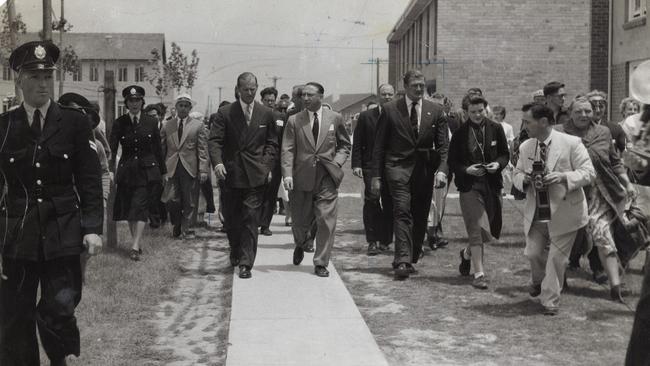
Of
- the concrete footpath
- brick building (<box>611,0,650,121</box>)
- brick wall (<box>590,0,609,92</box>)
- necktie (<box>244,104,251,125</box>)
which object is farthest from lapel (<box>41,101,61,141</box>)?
brick wall (<box>590,0,609,92</box>)

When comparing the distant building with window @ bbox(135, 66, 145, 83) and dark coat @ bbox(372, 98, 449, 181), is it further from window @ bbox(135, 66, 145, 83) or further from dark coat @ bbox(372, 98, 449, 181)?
dark coat @ bbox(372, 98, 449, 181)

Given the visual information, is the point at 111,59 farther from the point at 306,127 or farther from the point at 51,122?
the point at 51,122

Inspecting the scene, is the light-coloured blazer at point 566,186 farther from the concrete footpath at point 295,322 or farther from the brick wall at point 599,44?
the brick wall at point 599,44

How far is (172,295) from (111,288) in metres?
0.59

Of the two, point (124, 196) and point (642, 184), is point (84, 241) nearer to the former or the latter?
point (642, 184)

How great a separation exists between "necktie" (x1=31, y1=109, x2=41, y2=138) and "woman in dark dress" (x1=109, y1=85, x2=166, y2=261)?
19.8 feet

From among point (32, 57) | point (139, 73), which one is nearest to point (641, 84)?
point (32, 57)

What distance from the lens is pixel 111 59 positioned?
93812 millimetres

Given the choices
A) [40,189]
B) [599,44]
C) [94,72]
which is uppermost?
[94,72]

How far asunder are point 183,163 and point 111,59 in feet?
274

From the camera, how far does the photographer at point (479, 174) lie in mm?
9367

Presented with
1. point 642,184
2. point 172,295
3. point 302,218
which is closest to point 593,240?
point 302,218

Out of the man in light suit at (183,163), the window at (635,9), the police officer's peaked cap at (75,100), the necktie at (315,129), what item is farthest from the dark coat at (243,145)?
the window at (635,9)

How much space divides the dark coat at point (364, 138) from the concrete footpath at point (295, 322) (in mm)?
1713
